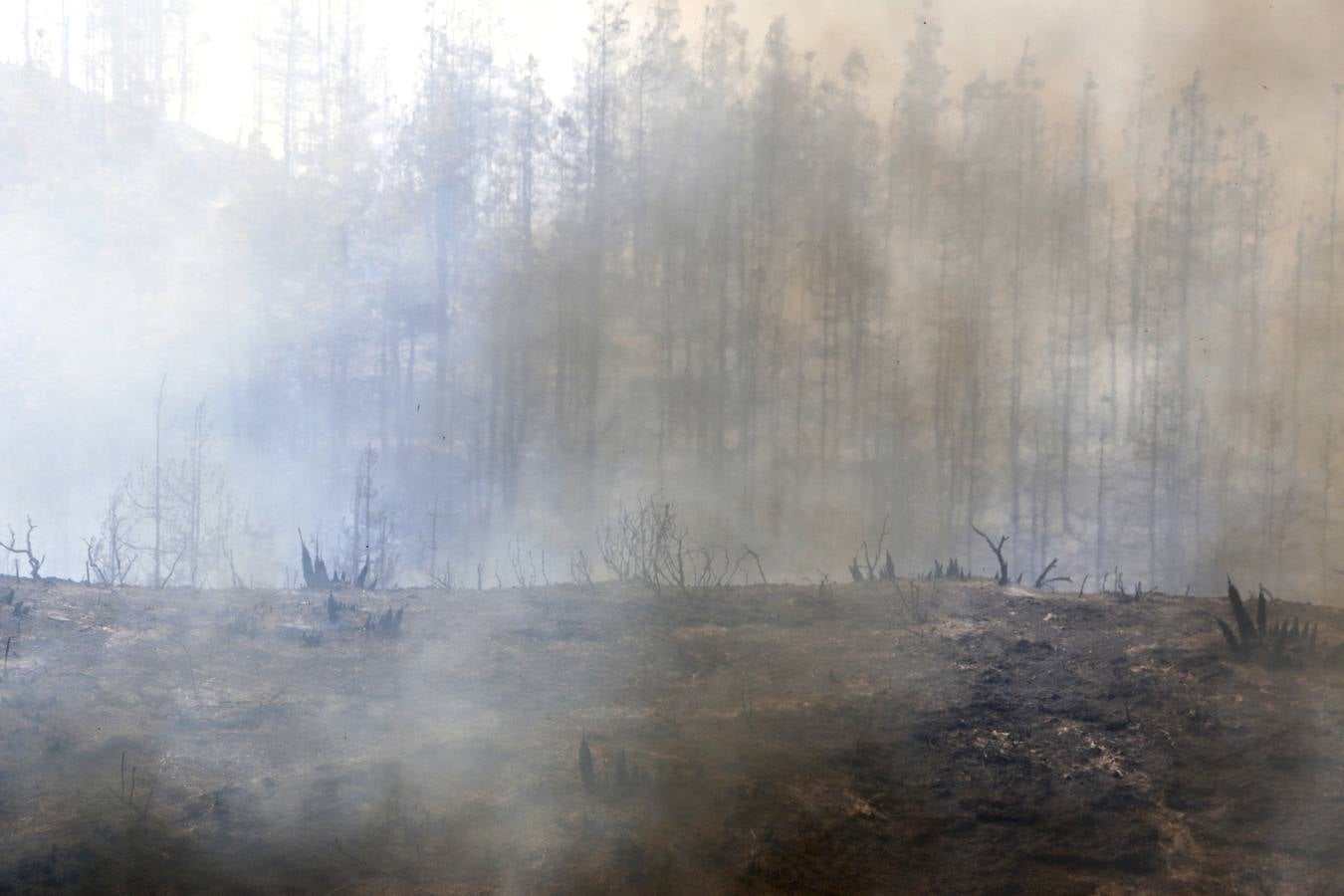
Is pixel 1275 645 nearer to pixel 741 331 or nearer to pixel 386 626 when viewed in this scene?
pixel 386 626

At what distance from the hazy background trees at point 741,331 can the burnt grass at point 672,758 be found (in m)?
13.3

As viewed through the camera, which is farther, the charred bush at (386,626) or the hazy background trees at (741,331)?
the hazy background trees at (741,331)

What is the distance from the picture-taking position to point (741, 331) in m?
22.8

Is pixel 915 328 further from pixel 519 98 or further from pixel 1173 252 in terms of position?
pixel 519 98

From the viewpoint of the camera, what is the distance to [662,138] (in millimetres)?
23062

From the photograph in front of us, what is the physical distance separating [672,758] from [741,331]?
18.2 metres

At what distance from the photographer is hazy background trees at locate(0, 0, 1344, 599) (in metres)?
19.9

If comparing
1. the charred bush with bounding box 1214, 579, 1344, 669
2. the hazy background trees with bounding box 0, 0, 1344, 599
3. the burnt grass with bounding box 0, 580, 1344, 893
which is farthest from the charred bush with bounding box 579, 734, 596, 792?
the hazy background trees with bounding box 0, 0, 1344, 599

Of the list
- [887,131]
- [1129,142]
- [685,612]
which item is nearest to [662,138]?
[887,131]

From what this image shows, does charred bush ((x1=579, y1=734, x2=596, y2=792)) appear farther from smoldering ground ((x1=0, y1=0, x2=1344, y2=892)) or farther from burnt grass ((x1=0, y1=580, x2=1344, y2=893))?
smoldering ground ((x1=0, y1=0, x2=1344, y2=892))

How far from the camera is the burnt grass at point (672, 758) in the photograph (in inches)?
179

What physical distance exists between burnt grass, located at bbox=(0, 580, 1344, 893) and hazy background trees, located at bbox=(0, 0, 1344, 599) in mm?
13287

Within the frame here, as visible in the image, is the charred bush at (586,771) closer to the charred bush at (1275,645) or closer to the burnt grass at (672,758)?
the burnt grass at (672,758)

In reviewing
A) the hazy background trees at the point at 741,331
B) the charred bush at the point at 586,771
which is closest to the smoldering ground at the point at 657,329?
the hazy background trees at the point at 741,331
